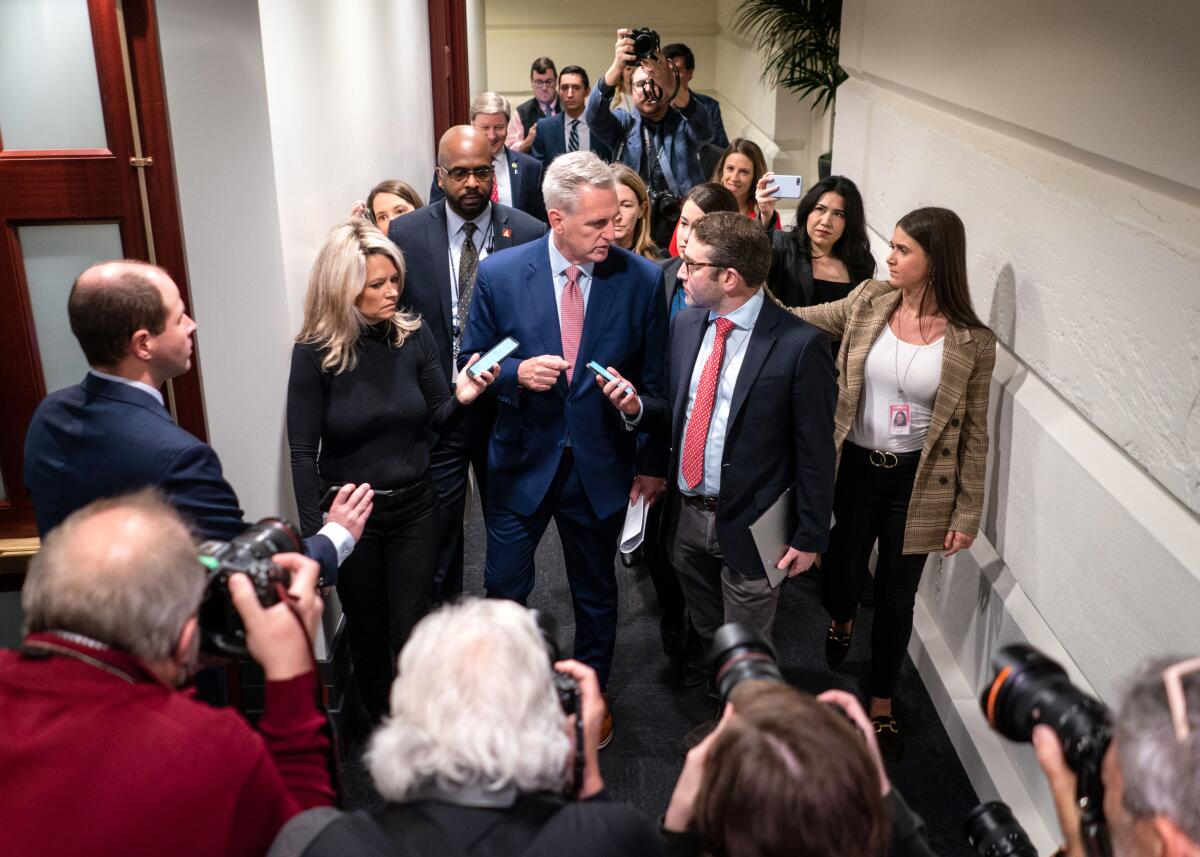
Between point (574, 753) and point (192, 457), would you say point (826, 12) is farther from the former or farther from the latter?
point (574, 753)

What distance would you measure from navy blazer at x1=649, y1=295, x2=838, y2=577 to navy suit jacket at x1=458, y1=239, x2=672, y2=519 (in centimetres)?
18

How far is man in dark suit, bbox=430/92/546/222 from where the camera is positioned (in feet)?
16.4

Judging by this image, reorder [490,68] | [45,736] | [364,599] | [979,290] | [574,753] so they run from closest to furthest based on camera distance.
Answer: [45,736], [574,753], [364,599], [979,290], [490,68]

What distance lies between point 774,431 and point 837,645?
1063mm

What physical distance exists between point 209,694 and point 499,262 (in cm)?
132

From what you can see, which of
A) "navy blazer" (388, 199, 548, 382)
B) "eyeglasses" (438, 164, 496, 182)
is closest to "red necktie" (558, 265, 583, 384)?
"navy blazer" (388, 199, 548, 382)

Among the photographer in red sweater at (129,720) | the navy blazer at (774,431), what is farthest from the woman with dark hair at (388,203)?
the photographer in red sweater at (129,720)

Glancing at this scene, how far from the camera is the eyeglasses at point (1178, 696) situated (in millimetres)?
1100

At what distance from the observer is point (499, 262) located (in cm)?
287

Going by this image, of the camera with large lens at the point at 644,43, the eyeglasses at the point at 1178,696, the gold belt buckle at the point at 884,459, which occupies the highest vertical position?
the camera with large lens at the point at 644,43

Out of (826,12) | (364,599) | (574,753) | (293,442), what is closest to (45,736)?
(574,753)

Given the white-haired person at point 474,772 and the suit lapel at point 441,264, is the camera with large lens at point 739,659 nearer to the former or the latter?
the white-haired person at point 474,772

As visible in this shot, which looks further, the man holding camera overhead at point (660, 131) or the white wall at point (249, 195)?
the man holding camera overhead at point (660, 131)

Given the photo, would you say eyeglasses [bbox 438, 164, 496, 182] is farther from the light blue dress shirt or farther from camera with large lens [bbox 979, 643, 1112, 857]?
camera with large lens [bbox 979, 643, 1112, 857]
